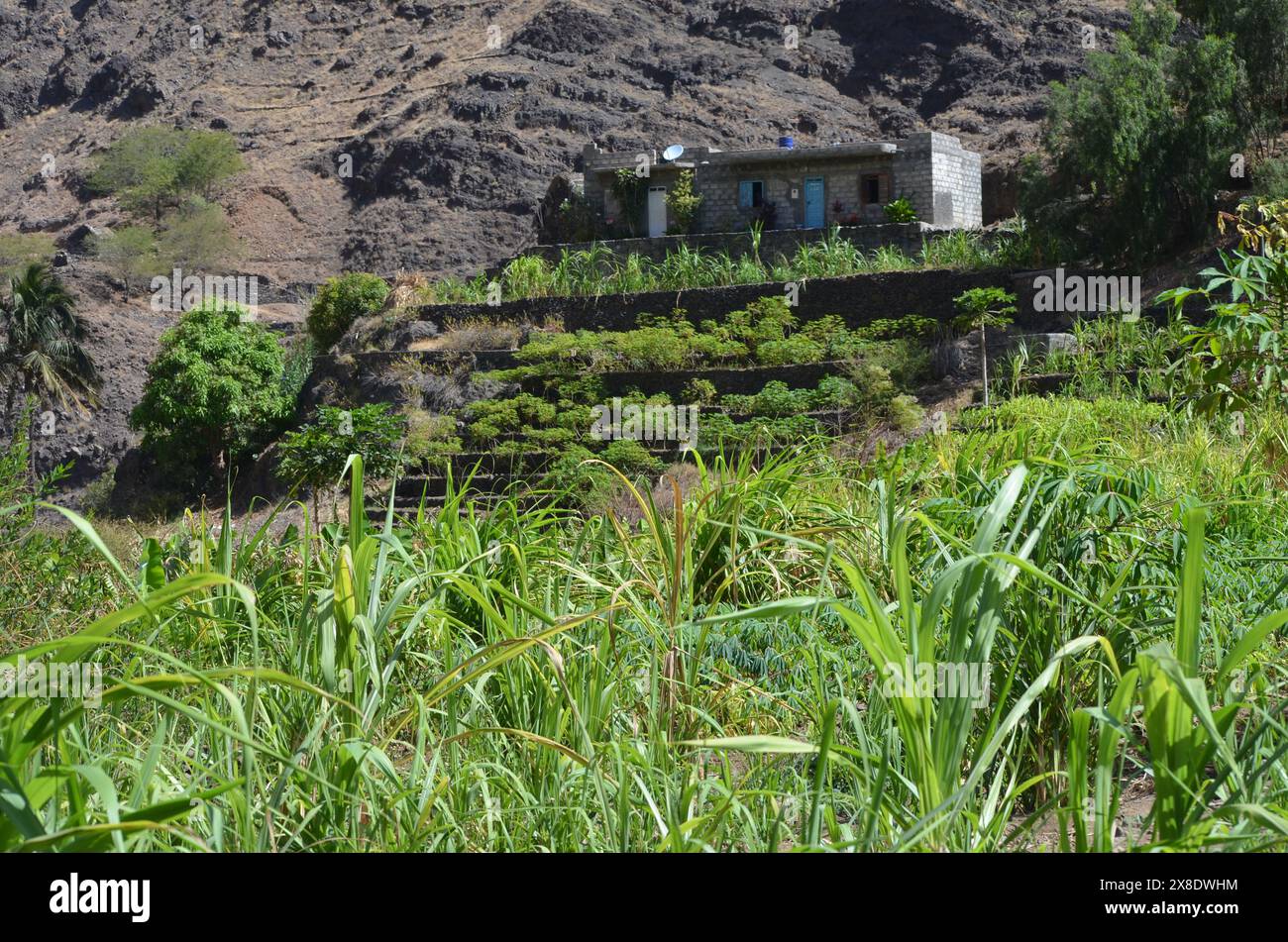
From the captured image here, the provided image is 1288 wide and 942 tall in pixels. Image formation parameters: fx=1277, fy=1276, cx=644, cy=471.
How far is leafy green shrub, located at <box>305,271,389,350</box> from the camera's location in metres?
26.8

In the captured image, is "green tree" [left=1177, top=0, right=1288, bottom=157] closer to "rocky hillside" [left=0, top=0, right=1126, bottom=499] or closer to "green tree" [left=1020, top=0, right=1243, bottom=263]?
"green tree" [left=1020, top=0, right=1243, bottom=263]

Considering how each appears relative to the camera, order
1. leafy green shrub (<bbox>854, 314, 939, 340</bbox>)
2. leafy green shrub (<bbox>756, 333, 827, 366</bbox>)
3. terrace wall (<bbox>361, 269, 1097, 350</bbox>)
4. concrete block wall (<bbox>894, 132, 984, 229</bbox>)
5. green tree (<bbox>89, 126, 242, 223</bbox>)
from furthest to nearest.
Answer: green tree (<bbox>89, 126, 242, 223</bbox>)
concrete block wall (<bbox>894, 132, 984, 229</bbox>)
terrace wall (<bbox>361, 269, 1097, 350</bbox>)
leafy green shrub (<bbox>756, 333, 827, 366</bbox>)
leafy green shrub (<bbox>854, 314, 939, 340</bbox>)

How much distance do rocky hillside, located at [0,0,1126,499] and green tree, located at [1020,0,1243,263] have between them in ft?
82.1

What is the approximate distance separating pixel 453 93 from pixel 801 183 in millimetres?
28039

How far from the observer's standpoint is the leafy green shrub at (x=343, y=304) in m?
26.8

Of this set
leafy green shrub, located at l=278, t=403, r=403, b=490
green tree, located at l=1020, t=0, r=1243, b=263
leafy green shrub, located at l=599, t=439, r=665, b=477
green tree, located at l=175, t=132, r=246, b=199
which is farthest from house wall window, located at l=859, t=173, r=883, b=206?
green tree, located at l=175, t=132, r=246, b=199

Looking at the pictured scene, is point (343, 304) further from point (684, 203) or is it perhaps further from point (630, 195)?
point (684, 203)

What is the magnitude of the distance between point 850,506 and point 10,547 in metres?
3.85

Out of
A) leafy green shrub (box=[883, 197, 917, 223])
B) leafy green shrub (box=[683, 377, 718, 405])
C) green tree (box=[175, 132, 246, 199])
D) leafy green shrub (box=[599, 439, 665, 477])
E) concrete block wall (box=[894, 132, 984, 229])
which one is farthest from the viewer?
green tree (box=[175, 132, 246, 199])

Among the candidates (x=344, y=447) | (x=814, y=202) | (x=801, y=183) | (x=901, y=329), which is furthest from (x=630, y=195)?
(x=344, y=447)

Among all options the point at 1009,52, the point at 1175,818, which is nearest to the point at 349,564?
the point at 1175,818

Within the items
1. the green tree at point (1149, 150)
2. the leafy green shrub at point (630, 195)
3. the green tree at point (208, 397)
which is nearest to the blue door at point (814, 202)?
the leafy green shrub at point (630, 195)

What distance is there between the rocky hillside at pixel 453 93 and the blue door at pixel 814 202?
788 inches

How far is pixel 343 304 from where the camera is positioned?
27078 mm
